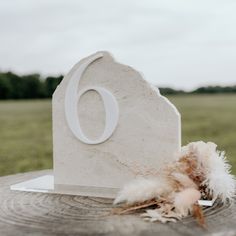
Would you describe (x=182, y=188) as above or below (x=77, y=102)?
below

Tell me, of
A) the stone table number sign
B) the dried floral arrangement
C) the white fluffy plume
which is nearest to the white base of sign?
the stone table number sign

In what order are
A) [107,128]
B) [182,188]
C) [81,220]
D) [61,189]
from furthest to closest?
[61,189], [107,128], [182,188], [81,220]

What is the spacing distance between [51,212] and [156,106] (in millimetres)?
715

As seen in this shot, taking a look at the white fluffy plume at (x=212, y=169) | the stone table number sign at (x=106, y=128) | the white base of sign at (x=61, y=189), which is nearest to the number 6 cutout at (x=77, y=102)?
the stone table number sign at (x=106, y=128)

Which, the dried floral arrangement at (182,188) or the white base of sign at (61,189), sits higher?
the dried floral arrangement at (182,188)

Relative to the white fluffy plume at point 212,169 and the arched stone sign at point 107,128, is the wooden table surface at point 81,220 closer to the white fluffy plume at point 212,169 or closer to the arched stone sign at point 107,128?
the white fluffy plume at point 212,169

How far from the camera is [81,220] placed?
6.77ft

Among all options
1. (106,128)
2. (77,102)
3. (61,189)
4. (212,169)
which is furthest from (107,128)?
(212,169)

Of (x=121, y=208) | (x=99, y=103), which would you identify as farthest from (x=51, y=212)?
(x=99, y=103)

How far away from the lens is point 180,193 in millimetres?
2111

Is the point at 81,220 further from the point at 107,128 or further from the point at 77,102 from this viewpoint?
the point at 77,102

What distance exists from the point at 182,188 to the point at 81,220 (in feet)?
1.57

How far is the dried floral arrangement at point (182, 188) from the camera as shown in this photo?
2.09 meters

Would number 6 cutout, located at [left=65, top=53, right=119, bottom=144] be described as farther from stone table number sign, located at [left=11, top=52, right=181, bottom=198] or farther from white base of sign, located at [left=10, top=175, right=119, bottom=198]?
white base of sign, located at [left=10, top=175, right=119, bottom=198]
